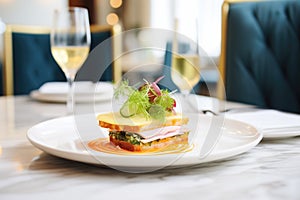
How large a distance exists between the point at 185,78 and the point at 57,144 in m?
0.51

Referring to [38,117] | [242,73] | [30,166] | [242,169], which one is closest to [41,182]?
[30,166]

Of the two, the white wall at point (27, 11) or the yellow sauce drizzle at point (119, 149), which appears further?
the white wall at point (27, 11)

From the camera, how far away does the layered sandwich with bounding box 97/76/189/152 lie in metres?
0.60

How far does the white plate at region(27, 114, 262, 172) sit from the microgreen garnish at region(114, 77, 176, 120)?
71 mm

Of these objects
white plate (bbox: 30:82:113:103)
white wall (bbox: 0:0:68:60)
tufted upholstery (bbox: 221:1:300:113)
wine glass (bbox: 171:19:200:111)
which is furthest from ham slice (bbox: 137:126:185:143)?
white wall (bbox: 0:0:68:60)

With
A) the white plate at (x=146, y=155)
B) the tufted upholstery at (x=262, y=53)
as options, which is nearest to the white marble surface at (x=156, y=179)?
the white plate at (x=146, y=155)

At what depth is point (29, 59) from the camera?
2156mm

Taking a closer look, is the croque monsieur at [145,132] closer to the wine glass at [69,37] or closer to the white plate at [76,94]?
the wine glass at [69,37]

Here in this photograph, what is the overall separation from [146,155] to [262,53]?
1254 millimetres

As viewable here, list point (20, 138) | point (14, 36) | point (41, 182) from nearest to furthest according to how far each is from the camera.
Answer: point (41, 182) < point (20, 138) < point (14, 36)

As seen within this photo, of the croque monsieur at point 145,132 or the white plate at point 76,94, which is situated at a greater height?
the croque monsieur at point 145,132

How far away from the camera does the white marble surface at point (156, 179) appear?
476mm

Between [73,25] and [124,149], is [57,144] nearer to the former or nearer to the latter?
[124,149]

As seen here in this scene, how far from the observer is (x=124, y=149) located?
2.01ft
